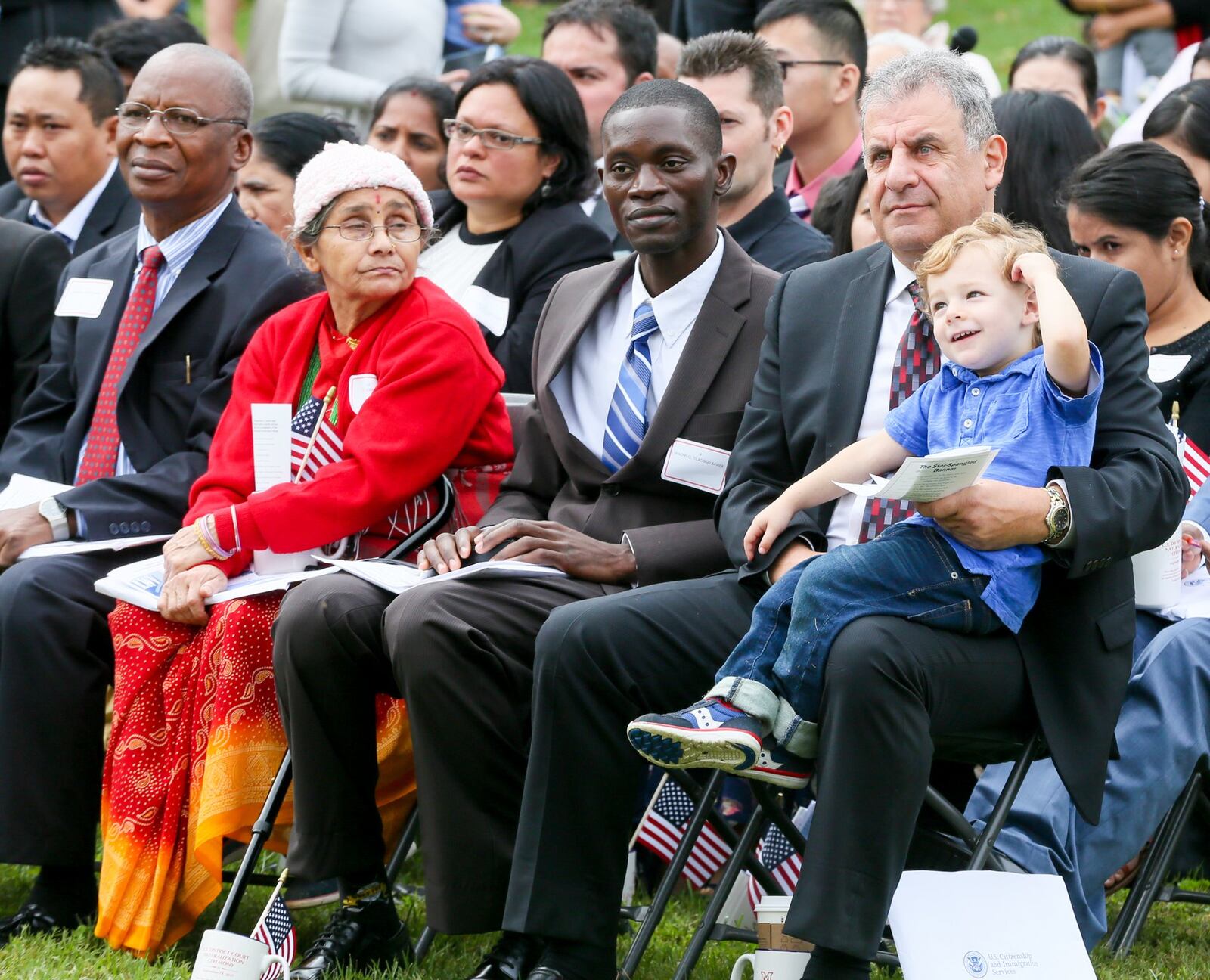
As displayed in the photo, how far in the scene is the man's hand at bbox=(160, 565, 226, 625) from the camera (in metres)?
4.46

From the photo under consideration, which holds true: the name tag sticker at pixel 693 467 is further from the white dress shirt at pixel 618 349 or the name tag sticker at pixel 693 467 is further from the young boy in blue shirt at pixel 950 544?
the young boy in blue shirt at pixel 950 544

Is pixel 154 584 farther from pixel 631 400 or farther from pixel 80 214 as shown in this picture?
pixel 80 214

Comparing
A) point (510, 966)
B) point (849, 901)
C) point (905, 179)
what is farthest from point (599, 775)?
point (905, 179)

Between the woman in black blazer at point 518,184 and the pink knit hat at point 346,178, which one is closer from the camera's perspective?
the pink knit hat at point 346,178

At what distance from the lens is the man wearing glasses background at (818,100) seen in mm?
6941

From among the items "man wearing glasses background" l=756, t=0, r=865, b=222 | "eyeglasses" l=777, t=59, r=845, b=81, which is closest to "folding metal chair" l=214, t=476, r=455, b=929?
"man wearing glasses background" l=756, t=0, r=865, b=222

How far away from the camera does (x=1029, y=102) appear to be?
18.7 feet

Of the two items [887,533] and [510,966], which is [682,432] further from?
[510,966]

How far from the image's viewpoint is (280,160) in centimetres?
646

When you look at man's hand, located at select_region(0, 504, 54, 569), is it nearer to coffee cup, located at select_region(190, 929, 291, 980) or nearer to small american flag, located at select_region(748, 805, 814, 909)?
coffee cup, located at select_region(190, 929, 291, 980)

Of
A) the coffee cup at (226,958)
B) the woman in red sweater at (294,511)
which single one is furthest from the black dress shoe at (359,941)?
the woman in red sweater at (294,511)

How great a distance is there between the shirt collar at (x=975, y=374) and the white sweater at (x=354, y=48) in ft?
15.8

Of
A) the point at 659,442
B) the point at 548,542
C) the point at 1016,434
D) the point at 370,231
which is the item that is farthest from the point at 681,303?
the point at 1016,434

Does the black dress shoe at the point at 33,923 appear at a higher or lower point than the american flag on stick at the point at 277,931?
lower
